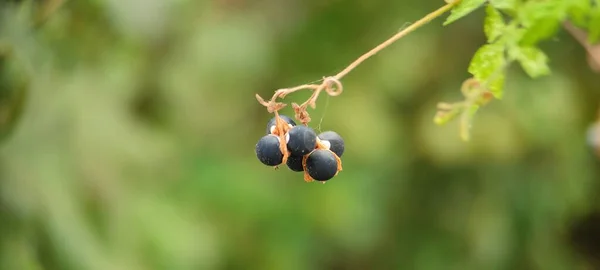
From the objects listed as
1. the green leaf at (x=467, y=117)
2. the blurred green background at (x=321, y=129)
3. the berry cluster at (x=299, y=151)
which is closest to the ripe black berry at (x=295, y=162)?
the berry cluster at (x=299, y=151)

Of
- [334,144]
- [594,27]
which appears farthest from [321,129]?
[594,27]

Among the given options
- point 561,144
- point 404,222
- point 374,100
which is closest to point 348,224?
point 404,222

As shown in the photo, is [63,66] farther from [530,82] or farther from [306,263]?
[530,82]

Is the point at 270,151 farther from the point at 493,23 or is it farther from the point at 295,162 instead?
the point at 493,23

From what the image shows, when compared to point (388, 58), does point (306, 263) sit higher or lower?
lower

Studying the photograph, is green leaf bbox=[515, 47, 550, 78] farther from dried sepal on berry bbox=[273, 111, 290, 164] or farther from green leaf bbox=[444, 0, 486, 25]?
dried sepal on berry bbox=[273, 111, 290, 164]

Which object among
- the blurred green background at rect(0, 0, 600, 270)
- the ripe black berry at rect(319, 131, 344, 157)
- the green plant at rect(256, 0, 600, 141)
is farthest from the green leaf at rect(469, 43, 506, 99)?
the blurred green background at rect(0, 0, 600, 270)

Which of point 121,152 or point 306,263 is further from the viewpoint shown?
point 306,263
